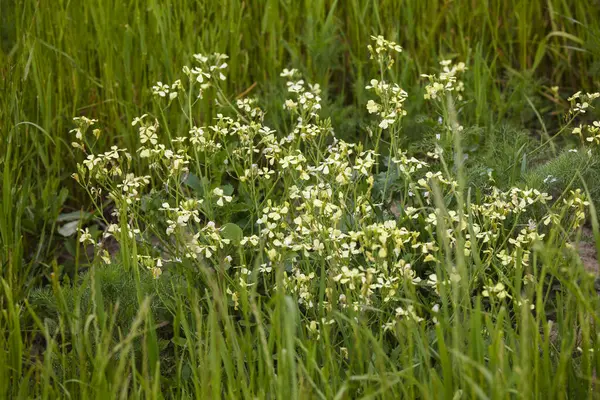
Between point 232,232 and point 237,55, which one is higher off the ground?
point 237,55

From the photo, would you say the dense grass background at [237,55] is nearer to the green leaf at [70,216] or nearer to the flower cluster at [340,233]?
the green leaf at [70,216]

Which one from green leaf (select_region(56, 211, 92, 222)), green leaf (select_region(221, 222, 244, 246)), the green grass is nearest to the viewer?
the green grass

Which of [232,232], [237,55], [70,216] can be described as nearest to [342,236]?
[232,232]

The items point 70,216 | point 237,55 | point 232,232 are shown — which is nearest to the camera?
point 232,232

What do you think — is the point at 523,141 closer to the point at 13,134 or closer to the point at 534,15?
the point at 534,15

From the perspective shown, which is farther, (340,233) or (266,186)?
(266,186)

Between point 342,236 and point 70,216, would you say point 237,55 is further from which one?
point 342,236

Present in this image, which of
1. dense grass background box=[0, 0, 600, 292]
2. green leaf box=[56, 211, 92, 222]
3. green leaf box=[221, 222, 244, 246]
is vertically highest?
dense grass background box=[0, 0, 600, 292]

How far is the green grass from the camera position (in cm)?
224

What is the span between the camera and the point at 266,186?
2.85m

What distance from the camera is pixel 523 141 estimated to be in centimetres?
327

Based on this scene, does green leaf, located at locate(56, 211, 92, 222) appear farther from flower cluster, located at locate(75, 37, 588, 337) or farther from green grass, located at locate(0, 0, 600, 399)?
flower cluster, located at locate(75, 37, 588, 337)

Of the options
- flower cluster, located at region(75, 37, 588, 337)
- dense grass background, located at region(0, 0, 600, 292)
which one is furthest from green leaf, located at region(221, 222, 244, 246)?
dense grass background, located at region(0, 0, 600, 292)

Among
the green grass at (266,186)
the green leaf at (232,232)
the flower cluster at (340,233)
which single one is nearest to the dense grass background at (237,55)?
the green grass at (266,186)
